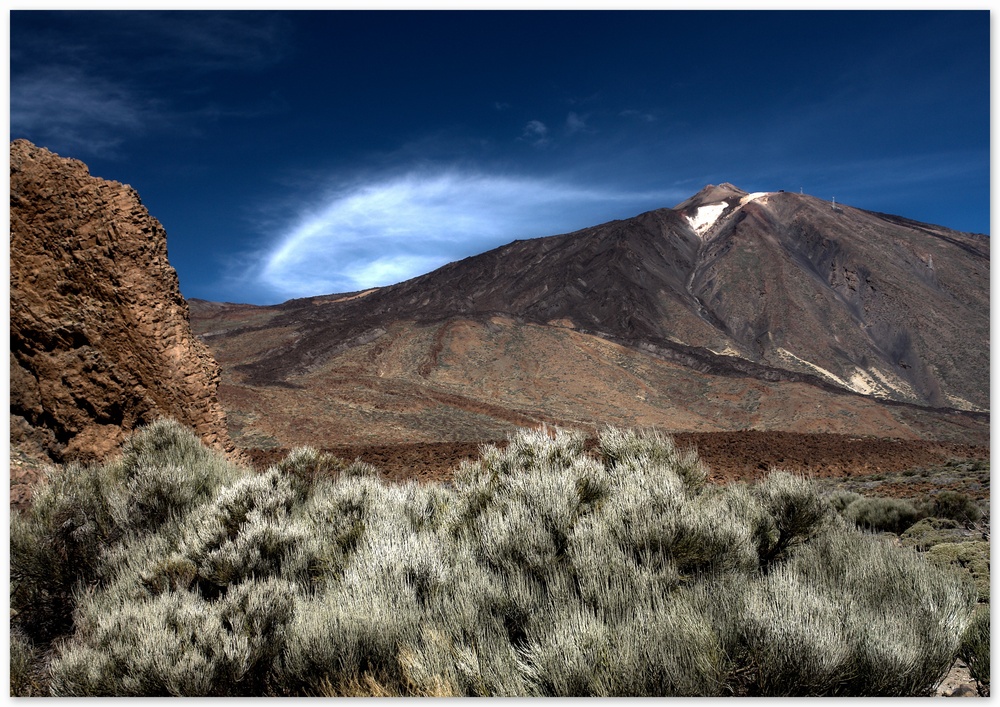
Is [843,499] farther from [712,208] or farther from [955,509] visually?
[712,208]

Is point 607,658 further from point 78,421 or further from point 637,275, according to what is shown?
point 637,275

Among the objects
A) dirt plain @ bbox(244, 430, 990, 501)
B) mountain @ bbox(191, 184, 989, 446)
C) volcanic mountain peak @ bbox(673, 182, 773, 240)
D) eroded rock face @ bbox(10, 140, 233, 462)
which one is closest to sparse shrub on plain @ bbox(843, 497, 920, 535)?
dirt plain @ bbox(244, 430, 990, 501)

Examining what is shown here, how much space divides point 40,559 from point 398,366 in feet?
141

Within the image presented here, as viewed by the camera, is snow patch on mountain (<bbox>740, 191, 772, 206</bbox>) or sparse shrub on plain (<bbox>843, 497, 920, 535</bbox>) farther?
snow patch on mountain (<bbox>740, 191, 772, 206</bbox>)

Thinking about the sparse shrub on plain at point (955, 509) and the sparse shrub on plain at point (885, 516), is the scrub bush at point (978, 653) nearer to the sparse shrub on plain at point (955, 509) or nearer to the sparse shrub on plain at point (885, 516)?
the sparse shrub on plain at point (885, 516)

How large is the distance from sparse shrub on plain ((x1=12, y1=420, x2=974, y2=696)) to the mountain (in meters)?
20.2

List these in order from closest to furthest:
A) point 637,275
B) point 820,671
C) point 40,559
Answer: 1. point 820,671
2. point 40,559
3. point 637,275

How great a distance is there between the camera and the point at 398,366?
47375 millimetres

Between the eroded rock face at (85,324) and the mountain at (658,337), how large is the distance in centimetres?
1744

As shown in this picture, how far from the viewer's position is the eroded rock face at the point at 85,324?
628cm

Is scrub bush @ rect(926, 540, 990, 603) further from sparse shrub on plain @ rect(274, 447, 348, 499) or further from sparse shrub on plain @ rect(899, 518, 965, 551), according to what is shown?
sparse shrub on plain @ rect(274, 447, 348, 499)

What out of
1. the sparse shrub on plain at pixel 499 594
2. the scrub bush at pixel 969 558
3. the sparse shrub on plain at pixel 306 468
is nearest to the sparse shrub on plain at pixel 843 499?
the scrub bush at pixel 969 558

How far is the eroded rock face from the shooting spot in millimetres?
6281

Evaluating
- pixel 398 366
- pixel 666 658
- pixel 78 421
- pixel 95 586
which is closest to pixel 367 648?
pixel 666 658
